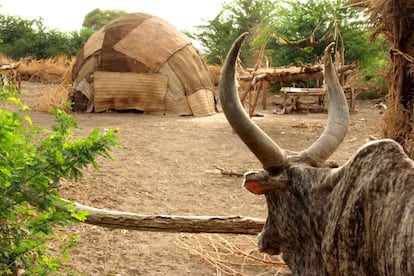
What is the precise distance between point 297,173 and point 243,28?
2497cm

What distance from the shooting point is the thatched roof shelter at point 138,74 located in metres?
13.0

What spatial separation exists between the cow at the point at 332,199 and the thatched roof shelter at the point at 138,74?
10.6 m

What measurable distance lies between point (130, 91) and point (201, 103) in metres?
1.73

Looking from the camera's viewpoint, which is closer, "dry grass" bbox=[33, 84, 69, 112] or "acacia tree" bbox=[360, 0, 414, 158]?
"acacia tree" bbox=[360, 0, 414, 158]

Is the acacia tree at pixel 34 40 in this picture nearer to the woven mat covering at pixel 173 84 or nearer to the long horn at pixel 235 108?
the woven mat covering at pixel 173 84

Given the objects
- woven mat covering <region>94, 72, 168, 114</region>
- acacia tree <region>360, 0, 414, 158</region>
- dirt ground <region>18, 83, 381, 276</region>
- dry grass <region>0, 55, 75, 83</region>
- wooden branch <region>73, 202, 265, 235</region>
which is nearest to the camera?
wooden branch <region>73, 202, 265, 235</region>

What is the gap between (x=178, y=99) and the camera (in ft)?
43.4

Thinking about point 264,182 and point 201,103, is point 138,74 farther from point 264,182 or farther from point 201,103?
point 264,182

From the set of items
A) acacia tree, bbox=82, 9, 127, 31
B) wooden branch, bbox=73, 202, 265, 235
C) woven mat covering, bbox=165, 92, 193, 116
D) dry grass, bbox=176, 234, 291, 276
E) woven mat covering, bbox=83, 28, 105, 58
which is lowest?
dry grass, bbox=176, 234, 291, 276

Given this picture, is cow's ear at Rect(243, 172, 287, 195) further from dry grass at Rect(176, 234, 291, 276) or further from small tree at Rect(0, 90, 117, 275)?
dry grass at Rect(176, 234, 291, 276)

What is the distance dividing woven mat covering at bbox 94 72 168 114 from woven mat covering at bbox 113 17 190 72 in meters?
0.36

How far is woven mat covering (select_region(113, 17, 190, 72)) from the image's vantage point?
42.9 ft

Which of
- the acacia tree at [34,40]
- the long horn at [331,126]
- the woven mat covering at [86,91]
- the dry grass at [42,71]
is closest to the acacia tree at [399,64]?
the long horn at [331,126]

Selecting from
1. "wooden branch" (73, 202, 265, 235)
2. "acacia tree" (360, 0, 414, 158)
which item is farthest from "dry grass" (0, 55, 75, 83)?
"wooden branch" (73, 202, 265, 235)
